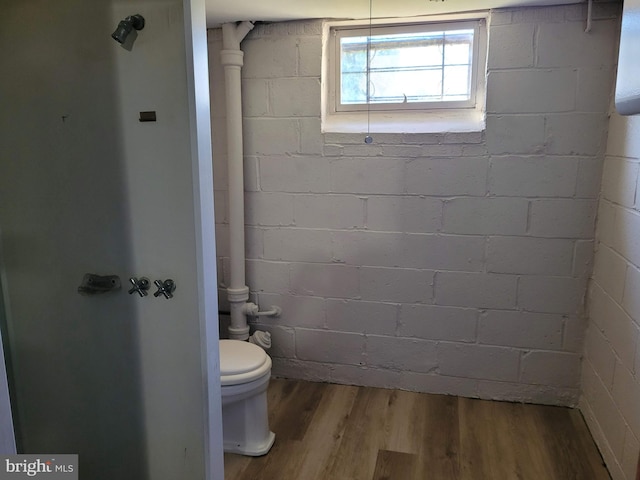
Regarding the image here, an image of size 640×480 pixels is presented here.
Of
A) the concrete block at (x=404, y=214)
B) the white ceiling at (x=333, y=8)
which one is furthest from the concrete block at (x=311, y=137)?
the white ceiling at (x=333, y=8)

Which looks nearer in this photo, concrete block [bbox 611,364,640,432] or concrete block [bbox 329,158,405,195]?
concrete block [bbox 611,364,640,432]

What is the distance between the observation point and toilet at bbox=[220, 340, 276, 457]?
1900 mm

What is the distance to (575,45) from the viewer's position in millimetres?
2025

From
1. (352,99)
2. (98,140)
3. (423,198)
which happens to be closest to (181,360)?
(98,140)

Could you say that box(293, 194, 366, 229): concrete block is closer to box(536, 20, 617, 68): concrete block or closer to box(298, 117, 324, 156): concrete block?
box(298, 117, 324, 156): concrete block

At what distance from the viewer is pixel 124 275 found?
4.75 ft

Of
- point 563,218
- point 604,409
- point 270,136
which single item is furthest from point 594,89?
point 270,136

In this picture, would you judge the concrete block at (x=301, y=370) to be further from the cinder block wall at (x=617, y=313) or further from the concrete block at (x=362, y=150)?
the cinder block wall at (x=617, y=313)

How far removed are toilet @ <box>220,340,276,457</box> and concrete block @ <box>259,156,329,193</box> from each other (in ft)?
2.73

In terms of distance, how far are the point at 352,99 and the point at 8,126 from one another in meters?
1.52

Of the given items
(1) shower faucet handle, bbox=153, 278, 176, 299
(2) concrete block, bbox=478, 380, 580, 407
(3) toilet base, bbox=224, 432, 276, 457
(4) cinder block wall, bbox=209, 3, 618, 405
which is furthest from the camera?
(2) concrete block, bbox=478, 380, 580, 407

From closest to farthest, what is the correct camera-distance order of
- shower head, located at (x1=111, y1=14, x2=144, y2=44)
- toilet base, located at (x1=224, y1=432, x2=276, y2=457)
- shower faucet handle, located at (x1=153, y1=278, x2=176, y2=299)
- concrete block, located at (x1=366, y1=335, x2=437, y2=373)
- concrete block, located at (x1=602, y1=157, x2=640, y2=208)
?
shower head, located at (x1=111, y1=14, x2=144, y2=44)
shower faucet handle, located at (x1=153, y1=278, x2=176, y2=299)
concrete block, located at (x1=602, y1=157, x2=640, y2=208)
toilet base, located at (x1=224, y1=432, x2=276, y2=457)
concrete block, located at (x1=366, y1=335, x2=437, y2=373)

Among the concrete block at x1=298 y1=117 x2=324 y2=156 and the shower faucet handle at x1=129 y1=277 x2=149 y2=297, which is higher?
the concrete block at x1=298 y1=117 x2=324 y2=156

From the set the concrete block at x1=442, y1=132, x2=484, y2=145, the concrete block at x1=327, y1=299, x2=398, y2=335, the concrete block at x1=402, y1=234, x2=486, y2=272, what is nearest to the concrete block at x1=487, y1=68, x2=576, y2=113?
the concrete block at x1=442, y1=132, x2=484, y2=145
